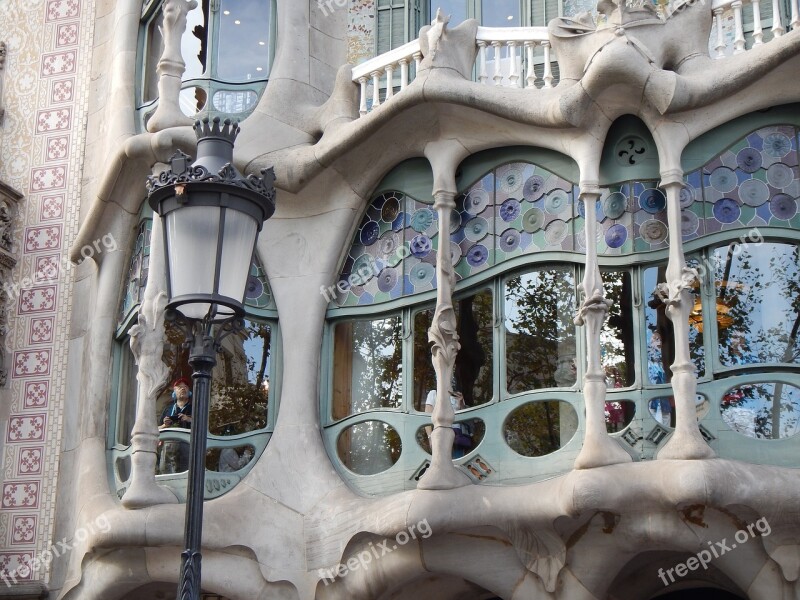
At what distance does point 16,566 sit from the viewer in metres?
13.3

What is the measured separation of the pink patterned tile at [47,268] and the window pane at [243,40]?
9.11 ft

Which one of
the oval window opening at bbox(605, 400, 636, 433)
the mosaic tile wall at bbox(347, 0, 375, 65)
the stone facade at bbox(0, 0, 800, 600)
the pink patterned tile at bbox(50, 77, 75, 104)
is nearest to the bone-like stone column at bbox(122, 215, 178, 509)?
the stone facade at bbox(0, 0, 800, 600)

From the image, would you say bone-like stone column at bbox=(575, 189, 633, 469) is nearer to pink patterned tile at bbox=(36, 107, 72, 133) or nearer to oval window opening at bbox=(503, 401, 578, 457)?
oval window opening at bbox=(503, 401, 578, 457)

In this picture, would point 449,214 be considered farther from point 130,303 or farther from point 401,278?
point 130,303

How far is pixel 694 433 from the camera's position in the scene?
1000 cm

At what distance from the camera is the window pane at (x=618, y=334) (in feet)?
35.6

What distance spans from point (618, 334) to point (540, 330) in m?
0.68

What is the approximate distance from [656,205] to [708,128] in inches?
29.6

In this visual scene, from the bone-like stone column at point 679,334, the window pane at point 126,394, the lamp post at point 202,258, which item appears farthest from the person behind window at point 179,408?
the lamp post at point 202,258

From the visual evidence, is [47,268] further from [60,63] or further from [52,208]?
[60,63]

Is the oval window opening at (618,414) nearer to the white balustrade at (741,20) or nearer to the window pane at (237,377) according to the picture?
the white balustrade at (741,20)

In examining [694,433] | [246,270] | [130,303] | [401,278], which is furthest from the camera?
[130,303]

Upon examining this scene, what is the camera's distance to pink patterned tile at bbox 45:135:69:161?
577 inches

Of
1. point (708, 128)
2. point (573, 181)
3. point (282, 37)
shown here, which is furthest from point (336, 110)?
point (708, 128)
